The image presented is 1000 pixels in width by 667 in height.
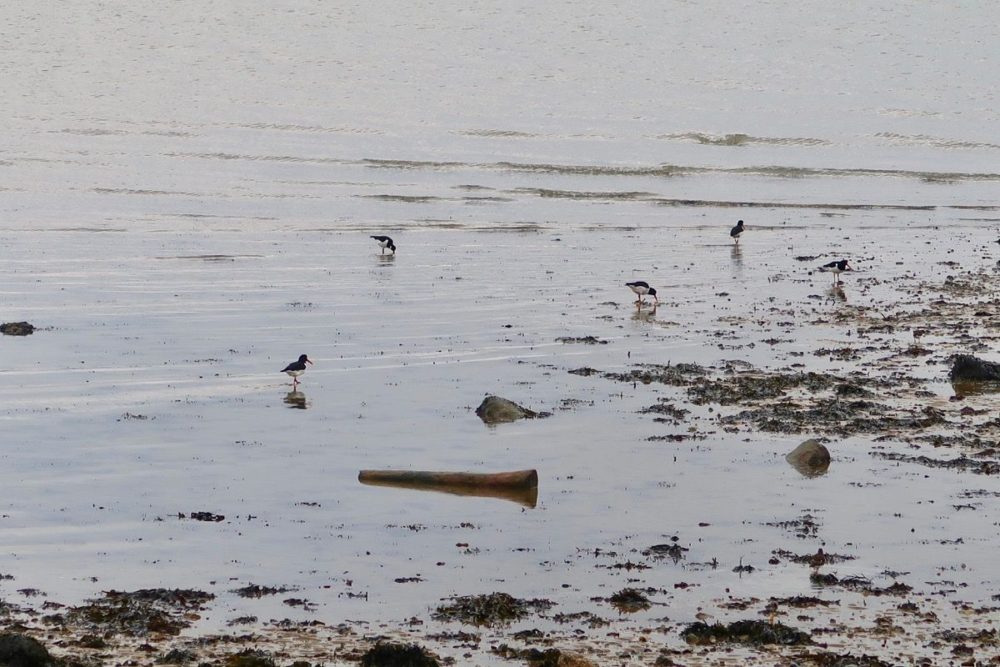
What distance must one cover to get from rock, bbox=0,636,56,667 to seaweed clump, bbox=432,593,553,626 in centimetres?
319

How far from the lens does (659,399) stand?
1930 cm

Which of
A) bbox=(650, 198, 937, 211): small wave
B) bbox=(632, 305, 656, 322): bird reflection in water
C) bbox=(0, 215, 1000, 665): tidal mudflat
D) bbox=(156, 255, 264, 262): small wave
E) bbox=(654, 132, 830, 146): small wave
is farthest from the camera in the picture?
bbox=(654, 132, 830, 146): small wave

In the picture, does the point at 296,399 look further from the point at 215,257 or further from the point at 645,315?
the point at 215,257

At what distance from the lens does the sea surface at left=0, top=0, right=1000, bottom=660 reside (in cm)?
1339

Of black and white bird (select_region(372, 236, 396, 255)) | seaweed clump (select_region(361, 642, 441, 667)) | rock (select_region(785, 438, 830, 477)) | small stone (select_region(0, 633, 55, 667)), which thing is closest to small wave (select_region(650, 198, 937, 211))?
black and white bird (select_region(372, 236, 396, 255))

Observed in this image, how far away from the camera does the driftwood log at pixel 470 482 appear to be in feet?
49.2

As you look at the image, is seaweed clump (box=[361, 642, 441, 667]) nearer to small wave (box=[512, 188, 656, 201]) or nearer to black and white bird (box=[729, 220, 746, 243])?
black and white bird (box=[729, 220, 746, 243])

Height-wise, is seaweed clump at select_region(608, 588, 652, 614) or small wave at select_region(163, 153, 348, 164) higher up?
small wave at select_region(163, 153, 348, 164)

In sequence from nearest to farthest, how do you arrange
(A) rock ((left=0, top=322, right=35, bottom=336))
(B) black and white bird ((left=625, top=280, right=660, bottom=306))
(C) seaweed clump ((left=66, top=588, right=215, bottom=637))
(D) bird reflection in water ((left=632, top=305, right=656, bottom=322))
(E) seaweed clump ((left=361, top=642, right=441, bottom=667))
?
(E) seaweed clump ((left=361, top=642, right=441, bottom=667)) → (C) seaweed clump ((left=66, top=588, right=215, bottom=637)) → (A) rock ((left=0, top=322, right=35, bottom=336)) → (D) bird reflection in water ((left=632, top=305, right=656, bottom=322)) → (B) black and white bird ((left=625, top=280, right=660, bottom=306))

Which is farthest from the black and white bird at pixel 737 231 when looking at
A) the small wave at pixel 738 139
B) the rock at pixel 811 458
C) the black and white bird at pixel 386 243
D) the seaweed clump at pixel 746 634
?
the small wave at pixel 738 139

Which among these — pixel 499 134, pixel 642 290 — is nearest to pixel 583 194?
pixel 499 134

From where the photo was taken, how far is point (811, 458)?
15.8m

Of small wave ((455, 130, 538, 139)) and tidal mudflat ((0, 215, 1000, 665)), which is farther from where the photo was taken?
small wave ((455, 130, 538, 139))

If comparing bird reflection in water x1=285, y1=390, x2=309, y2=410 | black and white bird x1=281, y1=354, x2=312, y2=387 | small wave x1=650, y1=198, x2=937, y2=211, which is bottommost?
bird reflection in water x1=285, y1=390, x2=309, y2=410
